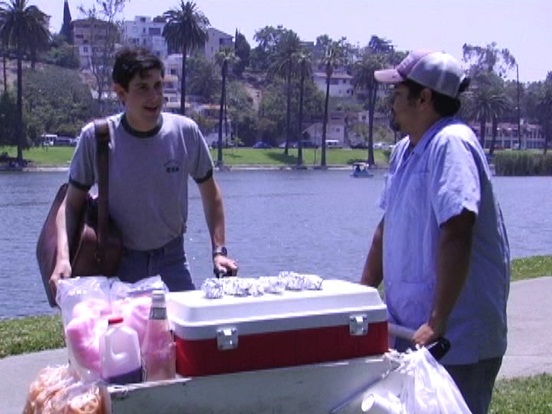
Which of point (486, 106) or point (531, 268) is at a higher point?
point (531, 268)

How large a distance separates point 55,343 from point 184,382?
6.08 meters

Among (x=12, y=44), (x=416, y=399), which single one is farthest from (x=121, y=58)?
(x=12, y=44)

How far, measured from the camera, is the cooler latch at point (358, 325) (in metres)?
3.54

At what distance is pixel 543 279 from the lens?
14008 millimetres

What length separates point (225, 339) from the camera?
331 centimetres

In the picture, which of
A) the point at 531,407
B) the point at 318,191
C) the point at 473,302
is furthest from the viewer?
the point at 318,191

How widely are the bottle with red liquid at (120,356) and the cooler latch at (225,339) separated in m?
0.26

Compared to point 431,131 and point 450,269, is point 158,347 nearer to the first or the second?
point 450,269

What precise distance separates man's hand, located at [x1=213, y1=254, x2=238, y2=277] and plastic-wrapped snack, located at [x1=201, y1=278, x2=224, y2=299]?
1256mm

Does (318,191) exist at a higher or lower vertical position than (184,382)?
lower

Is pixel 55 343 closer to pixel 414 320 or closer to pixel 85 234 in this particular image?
pixel 85 234

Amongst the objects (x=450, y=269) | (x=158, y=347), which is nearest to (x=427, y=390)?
(x=450, y=269)

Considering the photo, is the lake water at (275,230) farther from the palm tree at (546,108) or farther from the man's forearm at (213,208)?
the palm tree at (546,108)

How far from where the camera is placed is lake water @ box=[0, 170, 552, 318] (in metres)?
21.3
